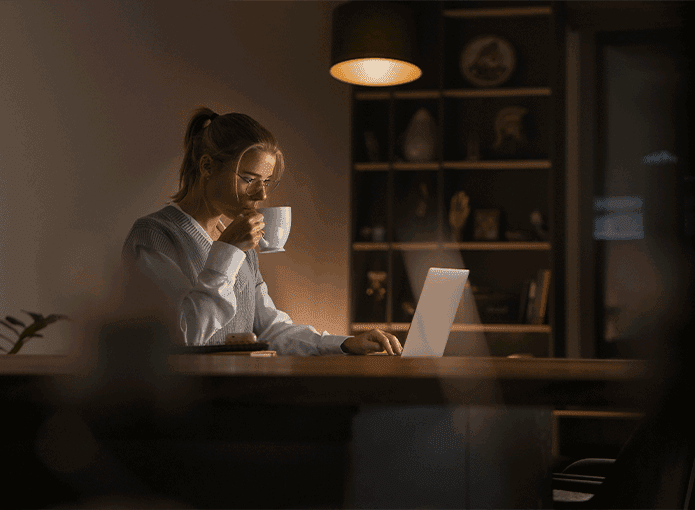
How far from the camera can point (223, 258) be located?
141cm

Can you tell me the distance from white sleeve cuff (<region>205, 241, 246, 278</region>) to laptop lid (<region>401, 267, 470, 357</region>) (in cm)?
42

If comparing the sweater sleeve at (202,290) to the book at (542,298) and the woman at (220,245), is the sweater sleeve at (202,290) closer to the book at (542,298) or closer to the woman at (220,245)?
the woman at (220,245)

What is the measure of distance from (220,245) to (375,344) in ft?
1.37

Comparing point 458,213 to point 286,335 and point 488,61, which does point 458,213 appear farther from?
point 286,335

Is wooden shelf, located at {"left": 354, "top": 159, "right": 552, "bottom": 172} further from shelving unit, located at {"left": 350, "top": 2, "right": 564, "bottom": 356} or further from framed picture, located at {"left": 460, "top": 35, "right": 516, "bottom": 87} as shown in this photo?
framed picture, located at {"left": 460, "top": 35, "right": 516, "bottom": 87}

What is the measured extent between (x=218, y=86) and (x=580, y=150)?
2280 mm

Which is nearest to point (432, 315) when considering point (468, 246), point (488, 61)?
point (468, 246)

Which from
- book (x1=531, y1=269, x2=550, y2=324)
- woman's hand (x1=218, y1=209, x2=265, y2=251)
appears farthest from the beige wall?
book (x1=531, y1=269, x2=550, y2=324)

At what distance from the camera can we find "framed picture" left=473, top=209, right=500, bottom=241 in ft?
12.3

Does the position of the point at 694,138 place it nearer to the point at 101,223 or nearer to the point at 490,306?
the point at 490,306

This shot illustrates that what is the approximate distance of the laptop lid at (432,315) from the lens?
1309 millimetres

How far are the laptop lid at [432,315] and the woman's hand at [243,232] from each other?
417 mm

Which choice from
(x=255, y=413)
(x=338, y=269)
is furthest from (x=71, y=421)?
(x=338, y=269)

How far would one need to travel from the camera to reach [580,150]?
3.90 meters
